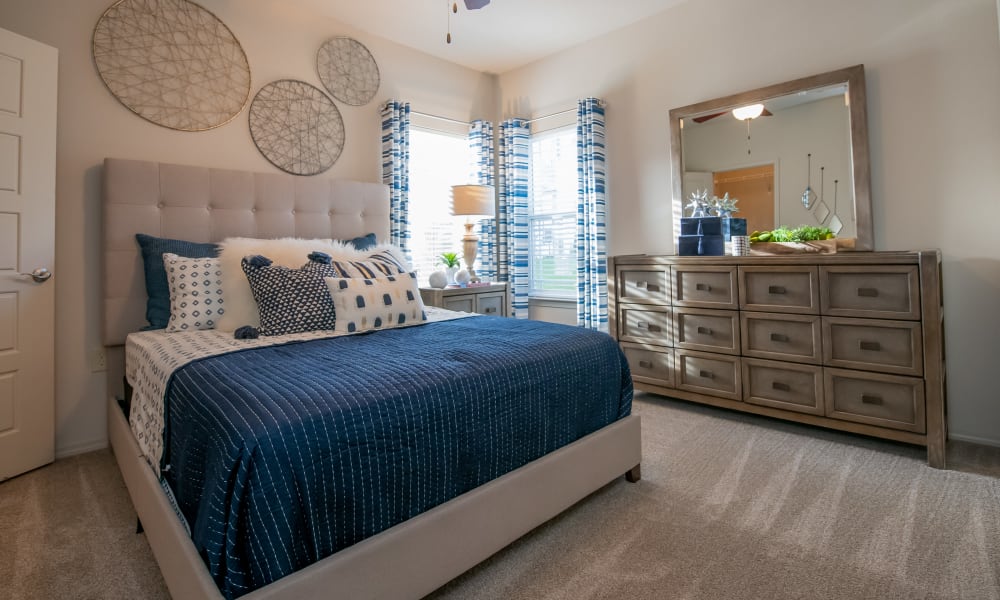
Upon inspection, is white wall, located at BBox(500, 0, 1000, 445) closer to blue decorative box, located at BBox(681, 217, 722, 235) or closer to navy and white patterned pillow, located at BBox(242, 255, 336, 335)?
blue decorative box, located at BBox(681, 217, 722, 235)

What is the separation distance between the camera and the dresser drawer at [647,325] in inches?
123

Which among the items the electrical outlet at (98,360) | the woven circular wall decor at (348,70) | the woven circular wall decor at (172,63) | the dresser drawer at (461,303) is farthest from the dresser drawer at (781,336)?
the electrical outlet at (98,360)

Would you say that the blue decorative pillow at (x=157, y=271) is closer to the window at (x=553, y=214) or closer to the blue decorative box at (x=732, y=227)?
the window at (x=553, y=214)

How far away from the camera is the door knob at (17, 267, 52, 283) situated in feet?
7.55

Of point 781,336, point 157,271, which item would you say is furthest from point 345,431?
point 781,336

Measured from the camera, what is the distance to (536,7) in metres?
3.38

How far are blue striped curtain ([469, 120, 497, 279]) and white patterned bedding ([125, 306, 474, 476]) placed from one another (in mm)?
1958

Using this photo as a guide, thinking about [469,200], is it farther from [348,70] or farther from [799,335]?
[799,335]

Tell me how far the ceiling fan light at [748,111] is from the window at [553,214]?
1.31 metres

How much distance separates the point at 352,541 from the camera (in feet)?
3.90

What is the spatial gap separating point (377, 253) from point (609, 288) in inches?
62.7

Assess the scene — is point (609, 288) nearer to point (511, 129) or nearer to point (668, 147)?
point (668, 147)

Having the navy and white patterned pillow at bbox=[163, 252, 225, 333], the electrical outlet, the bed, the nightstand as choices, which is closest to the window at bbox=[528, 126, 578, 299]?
the nightstand

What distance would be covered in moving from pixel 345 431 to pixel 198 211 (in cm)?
226
